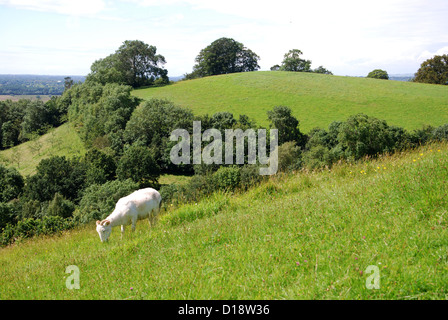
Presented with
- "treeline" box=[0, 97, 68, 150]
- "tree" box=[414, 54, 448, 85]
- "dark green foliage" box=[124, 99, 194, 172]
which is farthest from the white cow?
"tree" box=[414, 54, 448, 85]

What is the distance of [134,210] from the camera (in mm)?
10789

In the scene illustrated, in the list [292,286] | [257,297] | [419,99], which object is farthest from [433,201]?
[419,99]

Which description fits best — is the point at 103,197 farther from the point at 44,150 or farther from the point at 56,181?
the point at 44,150

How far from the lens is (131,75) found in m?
112

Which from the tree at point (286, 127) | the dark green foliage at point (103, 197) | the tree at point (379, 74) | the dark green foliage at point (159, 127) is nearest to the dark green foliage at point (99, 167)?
the dark green foliage at point (103, 197)

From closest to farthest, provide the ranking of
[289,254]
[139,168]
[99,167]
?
[289,254], [139,168], [99,167]

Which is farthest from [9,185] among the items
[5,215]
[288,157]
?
[288,157]

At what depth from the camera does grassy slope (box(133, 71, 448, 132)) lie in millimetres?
66938

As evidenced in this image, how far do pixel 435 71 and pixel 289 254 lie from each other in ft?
401

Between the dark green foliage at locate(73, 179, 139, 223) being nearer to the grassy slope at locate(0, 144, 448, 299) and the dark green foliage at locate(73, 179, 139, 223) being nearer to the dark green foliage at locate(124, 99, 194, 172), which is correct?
the dark green foliage at locate(124, 99, 194, 172)

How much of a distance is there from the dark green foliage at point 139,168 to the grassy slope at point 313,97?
23393 millimetres

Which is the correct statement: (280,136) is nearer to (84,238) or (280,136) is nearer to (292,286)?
(84,238)

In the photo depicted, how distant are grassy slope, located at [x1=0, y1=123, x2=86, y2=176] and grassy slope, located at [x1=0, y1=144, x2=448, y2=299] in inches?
2925

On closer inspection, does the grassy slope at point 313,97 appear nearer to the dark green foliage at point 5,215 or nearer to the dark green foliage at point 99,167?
the dark green foliage at point 99,167
